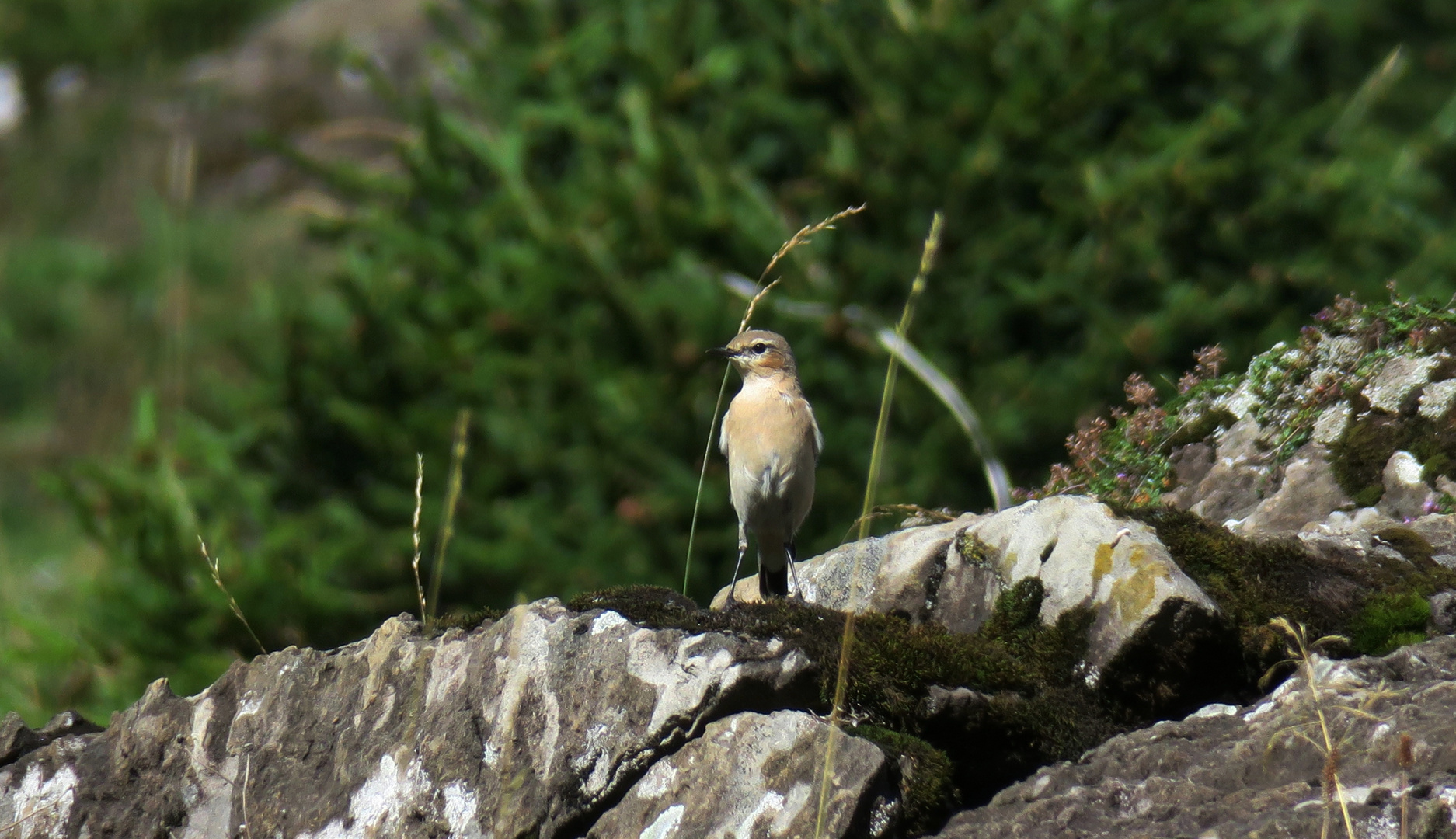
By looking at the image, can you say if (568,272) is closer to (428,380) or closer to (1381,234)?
(428,380)

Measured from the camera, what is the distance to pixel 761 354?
18.3 feet

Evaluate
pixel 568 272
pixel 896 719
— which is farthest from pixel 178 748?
pixel 568 272

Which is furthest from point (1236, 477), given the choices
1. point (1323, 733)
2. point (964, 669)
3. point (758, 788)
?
point (758, 788)

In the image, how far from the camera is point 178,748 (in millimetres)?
3246

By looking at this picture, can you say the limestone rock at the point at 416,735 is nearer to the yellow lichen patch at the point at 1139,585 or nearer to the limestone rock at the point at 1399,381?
the yellow lichen patch at the point at 1139,585

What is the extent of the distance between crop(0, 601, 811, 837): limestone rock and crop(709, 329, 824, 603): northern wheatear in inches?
86.5

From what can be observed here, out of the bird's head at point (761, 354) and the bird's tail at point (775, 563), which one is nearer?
the bird's tail at point (775, 563)

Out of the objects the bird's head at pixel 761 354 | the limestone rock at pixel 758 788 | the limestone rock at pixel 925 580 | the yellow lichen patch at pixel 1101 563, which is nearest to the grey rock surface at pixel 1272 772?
the limestone rock at pixel 758 788

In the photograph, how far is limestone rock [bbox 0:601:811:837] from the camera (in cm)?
291

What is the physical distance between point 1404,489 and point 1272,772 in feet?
4.58

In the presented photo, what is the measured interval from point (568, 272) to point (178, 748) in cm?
448

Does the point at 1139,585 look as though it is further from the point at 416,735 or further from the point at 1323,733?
the point at 416,735

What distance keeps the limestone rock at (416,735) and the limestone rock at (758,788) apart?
6cm

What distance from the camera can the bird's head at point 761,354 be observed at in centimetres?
552
